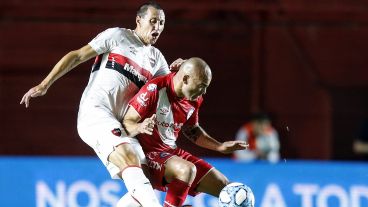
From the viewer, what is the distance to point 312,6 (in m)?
14.5

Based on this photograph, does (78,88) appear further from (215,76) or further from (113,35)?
(113,35)

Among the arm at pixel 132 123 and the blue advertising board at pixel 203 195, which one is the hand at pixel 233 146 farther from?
the blue advertising board at pixel 203 195

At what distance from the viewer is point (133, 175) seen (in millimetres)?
6961

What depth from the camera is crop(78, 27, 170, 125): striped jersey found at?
7359mm

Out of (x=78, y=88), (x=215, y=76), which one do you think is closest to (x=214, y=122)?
(x=215, y=76)

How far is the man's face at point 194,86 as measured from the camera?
22.8ft

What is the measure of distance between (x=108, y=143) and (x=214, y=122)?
7.00 meters

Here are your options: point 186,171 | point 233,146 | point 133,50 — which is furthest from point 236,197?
point 133,50

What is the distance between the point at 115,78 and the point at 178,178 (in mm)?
870

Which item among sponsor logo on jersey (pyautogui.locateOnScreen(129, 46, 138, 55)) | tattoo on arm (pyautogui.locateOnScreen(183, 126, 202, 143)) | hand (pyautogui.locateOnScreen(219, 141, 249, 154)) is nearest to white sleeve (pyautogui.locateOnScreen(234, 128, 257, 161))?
tattoo on arm (pyautogui.locateOnScreen(183, 126, 202, 143))

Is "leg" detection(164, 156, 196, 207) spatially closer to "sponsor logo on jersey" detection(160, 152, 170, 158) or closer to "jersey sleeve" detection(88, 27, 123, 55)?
Result: "sponsor logo on jersey" detection(160, 152, 170, 158)

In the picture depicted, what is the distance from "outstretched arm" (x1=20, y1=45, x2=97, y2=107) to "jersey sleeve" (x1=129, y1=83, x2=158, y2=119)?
0.53 meters

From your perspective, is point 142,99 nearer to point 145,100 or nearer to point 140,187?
point 145,100

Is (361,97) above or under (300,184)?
above
